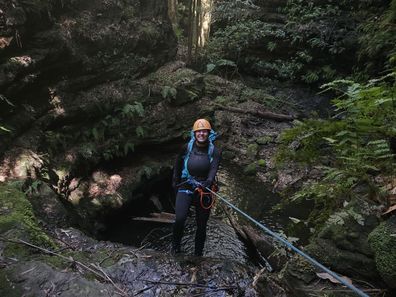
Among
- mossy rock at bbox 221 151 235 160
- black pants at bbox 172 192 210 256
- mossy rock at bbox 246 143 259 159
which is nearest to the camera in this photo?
black pants at bbox 172 192 210 256

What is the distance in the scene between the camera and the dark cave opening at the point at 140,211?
7730mm

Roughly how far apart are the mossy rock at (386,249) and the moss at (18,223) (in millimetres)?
3758

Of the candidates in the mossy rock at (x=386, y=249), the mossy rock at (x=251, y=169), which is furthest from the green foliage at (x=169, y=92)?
the mossy rock at (x=386, y=249)

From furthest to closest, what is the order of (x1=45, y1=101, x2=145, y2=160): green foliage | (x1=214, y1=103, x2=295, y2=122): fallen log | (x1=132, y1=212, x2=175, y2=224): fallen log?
1. (x1=214, y1=103, x2=295, y2=122): fallen log
2. (x1=45, y1=101, x2=145, y2=160): green foliage
3. (x1=132, y1=212, x2=175, y2=224): fallen log

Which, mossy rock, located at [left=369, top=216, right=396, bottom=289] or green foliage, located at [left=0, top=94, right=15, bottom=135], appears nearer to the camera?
mossy rock, located at [left=369, top=216, right=396, bottom=289]

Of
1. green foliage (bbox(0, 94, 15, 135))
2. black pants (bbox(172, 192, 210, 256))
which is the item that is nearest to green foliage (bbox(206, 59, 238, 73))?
green foliage (bbox(0, 94, 15, 135))

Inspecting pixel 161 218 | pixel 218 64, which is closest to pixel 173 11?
pixel 218 64

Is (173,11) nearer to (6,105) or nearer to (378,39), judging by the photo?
(378,39)

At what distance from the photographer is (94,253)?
507 cm

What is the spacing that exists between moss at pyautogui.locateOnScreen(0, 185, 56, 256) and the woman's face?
267 centimetres

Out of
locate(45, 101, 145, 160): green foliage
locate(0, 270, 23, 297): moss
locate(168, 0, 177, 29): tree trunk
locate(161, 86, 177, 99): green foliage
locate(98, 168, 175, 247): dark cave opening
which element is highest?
locate(168, 0, 177, 29): tree trunk

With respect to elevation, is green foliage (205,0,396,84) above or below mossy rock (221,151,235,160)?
above

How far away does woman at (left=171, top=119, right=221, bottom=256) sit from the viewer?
18.7 ft

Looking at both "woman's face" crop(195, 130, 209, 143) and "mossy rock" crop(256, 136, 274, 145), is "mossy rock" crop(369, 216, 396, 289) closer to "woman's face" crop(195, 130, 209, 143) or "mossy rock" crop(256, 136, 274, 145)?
"woman's face" crop(195, 130, 209, 143)
